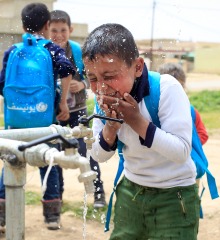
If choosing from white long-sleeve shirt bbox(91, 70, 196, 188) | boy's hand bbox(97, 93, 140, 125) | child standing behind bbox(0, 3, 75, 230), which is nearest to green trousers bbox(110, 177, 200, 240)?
white long-sleeve shirt bbox(91, 70, 196, 188)

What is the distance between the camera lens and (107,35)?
6.69 feet

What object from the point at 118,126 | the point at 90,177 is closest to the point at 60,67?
the point at 118,126

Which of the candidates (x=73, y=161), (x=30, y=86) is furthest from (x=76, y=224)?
(x=73, y=161)

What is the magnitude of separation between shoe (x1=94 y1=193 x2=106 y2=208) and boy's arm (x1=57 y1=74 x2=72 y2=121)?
0.70m

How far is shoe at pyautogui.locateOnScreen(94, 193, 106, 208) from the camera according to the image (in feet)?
13.5

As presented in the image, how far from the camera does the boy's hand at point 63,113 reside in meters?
3.71

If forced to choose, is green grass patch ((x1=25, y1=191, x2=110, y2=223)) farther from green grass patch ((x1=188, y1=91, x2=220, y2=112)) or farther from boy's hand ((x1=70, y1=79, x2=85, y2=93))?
green grass patch ((x1=188, y1=91, x2=220, y2=112))

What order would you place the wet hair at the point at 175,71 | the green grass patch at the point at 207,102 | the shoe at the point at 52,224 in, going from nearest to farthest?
the shoe at the point at 52,224 < the wet hair at the point at 175,71 < the green grass patch at the point at 207,102

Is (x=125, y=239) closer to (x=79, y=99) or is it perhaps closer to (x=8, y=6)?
(x=79, y=99)

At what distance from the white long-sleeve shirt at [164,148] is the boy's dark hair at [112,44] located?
146 millimetres

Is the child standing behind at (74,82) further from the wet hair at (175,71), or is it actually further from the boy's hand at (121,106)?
the boy's hand at (121,106)

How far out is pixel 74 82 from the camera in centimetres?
406

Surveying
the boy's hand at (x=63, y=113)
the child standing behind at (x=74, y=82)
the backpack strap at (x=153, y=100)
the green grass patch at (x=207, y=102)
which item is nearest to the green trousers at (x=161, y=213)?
the backpack strap at (x=153, y=100)

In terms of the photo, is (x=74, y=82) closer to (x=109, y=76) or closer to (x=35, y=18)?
(x=35, y=18)
